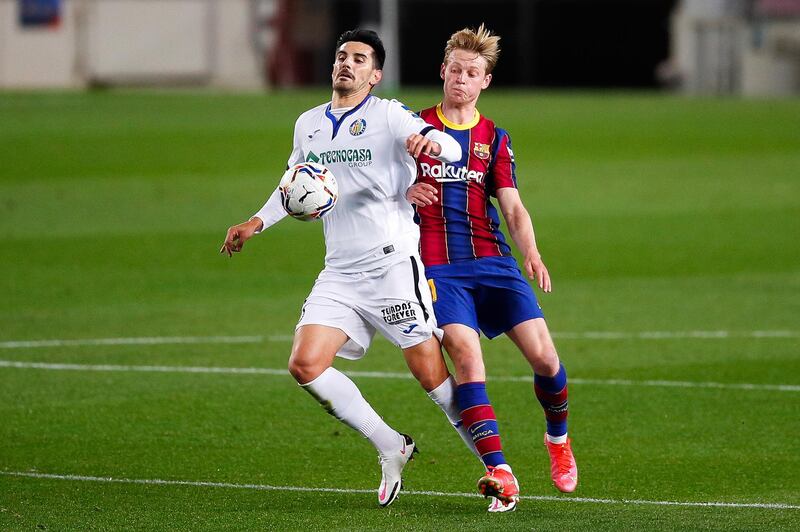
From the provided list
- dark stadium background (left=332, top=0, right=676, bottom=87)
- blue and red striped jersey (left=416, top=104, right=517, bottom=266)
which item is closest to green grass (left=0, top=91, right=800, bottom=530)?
blue and red striped jersey (left=416, top=104, right=517, bottom=266)

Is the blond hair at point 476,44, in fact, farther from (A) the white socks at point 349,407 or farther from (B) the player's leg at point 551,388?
(A) the white socks at point 349,407

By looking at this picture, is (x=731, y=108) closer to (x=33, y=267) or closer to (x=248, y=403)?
(x=33, y=267)

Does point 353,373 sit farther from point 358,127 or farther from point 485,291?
point 358,127

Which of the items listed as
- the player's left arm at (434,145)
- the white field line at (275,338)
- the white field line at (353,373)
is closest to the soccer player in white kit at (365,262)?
the player's left arm at (434,145)

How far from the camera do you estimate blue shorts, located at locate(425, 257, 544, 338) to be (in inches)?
Answer: 295

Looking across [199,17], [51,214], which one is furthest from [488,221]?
[199,17]

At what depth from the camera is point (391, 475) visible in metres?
7.23

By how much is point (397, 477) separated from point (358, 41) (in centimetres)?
218

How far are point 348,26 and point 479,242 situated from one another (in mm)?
47396

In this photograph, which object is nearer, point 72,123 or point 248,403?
point 248,403

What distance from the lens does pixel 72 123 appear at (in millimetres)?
32406

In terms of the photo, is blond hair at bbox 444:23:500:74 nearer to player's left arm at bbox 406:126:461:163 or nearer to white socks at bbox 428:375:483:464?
player's left arm at bbox 406:126:461:163

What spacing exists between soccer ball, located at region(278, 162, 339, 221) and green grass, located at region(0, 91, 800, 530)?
1.45 metres

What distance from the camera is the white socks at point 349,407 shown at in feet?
23.6
